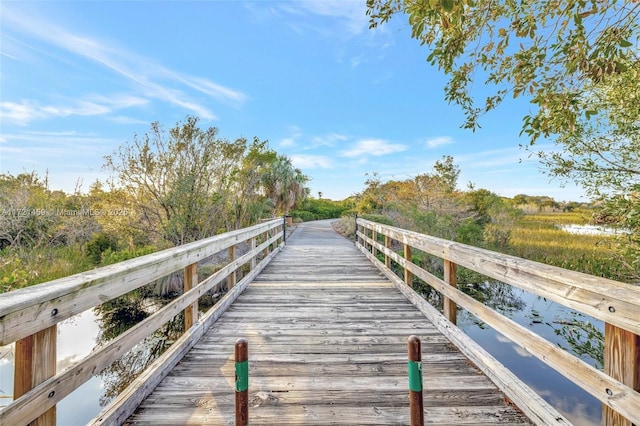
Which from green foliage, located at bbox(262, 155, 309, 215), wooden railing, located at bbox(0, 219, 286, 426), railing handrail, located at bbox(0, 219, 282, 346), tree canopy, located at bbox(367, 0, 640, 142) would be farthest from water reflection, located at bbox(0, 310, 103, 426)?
green foliage, located at bbox(262, 155, 309, 215)

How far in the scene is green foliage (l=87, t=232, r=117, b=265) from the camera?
10008 millimetres

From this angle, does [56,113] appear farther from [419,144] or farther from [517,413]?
[419,144]

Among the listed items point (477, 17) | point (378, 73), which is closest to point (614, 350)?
point (477, 17)

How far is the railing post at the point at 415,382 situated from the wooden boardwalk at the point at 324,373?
741mm

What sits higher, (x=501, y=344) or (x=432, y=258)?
(x=432, y=258)

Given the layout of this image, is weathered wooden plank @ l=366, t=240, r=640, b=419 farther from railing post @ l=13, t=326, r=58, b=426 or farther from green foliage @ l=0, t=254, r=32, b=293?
green foliage @ l=0, t=254, r=32, b=293

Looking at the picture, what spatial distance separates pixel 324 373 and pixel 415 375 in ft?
4.45

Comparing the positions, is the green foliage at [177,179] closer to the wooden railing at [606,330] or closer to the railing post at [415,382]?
the wooden railing at [606,330]

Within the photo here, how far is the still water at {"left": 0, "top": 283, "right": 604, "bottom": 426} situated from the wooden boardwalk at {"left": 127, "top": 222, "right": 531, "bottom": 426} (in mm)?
2173

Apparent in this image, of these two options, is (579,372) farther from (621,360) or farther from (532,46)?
(532,46)

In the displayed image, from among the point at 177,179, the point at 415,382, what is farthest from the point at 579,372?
the point at 177,179

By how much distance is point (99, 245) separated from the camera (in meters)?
10.3

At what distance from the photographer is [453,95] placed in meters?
3.85

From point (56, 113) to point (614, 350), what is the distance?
16.0 m
